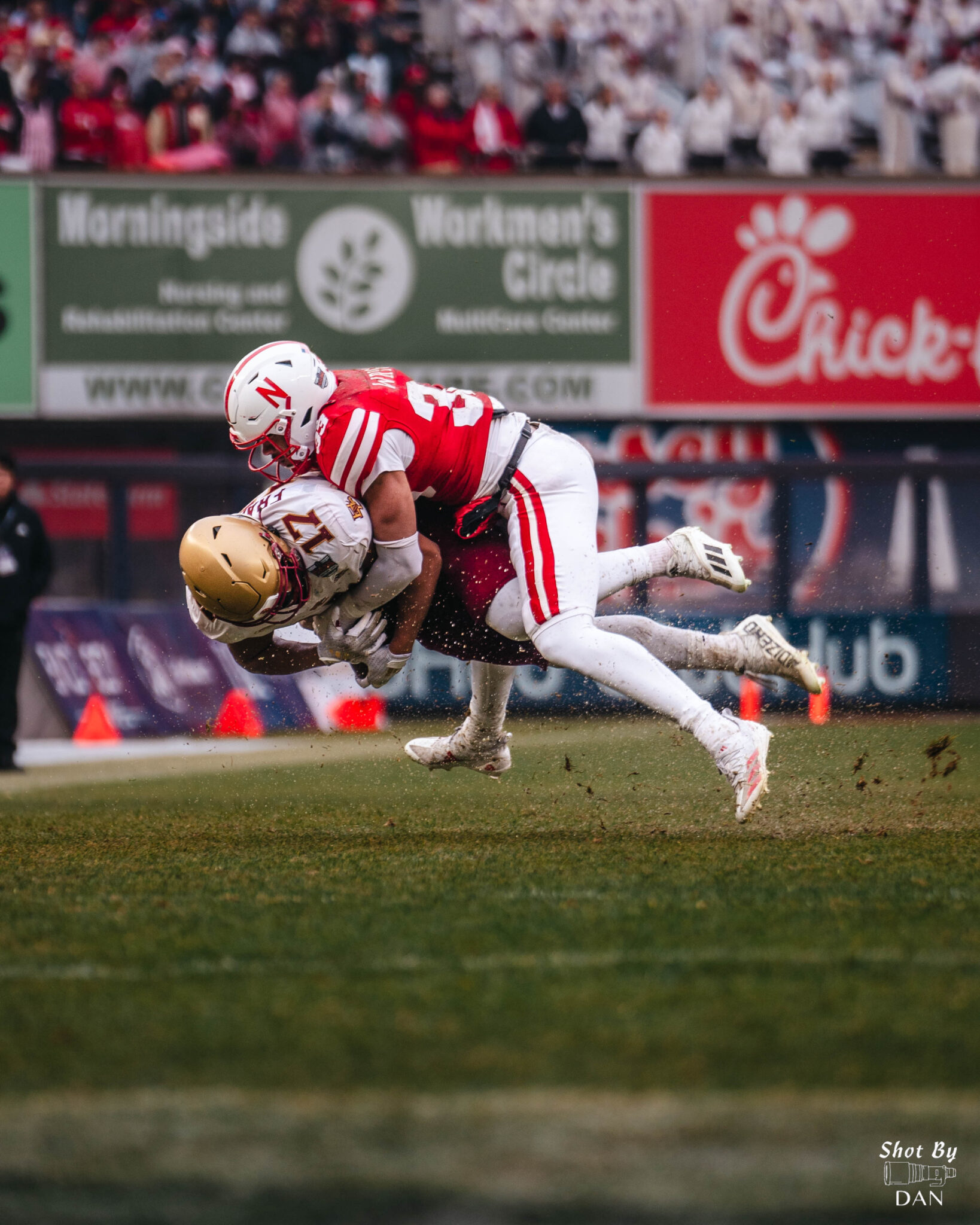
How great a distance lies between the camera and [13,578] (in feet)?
29.6

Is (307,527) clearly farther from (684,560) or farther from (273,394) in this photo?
(684,560)

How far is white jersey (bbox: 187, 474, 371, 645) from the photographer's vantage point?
197 inches

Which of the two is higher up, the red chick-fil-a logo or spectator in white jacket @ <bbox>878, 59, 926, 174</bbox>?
spectator in white jacket @ <bbox>878, 59, 926, 174</bbox>

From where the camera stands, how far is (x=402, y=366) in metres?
13.3

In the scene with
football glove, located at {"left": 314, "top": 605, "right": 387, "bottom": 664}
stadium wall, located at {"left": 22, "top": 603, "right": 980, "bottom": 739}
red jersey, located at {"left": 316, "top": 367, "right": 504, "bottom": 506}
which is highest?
red jersey, located at {"left": 316, "top": 367, "right": 504, "bottom": 506}

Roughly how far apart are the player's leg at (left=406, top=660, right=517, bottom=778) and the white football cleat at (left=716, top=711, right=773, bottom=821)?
1.02m

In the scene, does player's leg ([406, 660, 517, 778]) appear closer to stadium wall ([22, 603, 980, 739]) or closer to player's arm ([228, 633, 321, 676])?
player's arm ([228, 633, 321, 676])

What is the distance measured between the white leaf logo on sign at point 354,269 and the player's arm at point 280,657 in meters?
7.92

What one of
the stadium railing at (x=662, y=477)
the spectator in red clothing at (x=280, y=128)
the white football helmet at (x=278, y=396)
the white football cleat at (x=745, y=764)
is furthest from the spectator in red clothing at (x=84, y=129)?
the white football cleat at (x=745, y=764)

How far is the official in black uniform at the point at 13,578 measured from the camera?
8.97 meters

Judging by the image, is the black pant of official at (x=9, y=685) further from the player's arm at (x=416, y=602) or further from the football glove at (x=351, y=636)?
the player's arm at (x=416, y=602)

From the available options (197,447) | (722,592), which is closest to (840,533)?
(722,592)

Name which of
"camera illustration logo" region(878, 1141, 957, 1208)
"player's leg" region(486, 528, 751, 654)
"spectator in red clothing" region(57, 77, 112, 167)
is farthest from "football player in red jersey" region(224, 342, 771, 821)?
"spectator in red clothing" region(57, 77, 112, 167)

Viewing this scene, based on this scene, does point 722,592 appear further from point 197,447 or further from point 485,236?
point 197,447
